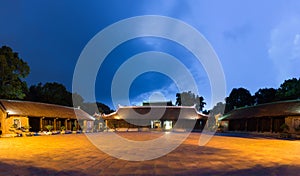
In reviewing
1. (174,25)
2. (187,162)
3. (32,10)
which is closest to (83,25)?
(32,10)

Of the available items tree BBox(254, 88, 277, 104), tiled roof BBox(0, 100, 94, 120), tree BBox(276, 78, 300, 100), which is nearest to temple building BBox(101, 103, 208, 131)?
tiled roof BBox(0, 100, 94, 120)

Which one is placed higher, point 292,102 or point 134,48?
point 134,48

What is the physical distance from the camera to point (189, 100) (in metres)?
50.6

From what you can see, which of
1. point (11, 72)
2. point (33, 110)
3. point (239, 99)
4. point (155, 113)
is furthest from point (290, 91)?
point (11, 72)

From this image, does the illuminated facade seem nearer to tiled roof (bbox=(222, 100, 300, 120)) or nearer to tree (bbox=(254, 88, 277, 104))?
tiled roof (bbox=(222, 100, 300, 120))

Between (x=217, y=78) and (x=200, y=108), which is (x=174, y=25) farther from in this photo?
(x=200, y=108)

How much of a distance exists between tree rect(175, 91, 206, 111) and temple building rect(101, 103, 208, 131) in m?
12.1

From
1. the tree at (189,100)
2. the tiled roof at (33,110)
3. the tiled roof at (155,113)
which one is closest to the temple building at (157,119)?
the tiled roof at (155,113)

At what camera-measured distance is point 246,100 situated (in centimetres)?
5006

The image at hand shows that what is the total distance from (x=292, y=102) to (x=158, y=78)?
62.3 m

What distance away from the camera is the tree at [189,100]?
50250mm

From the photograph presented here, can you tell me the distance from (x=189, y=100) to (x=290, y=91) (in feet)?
73.2

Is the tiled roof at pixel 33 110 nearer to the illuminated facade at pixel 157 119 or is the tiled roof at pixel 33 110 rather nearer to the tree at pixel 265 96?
the illuminated facade at pixel 157 119

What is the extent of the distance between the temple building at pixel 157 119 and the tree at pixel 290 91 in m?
11.3
